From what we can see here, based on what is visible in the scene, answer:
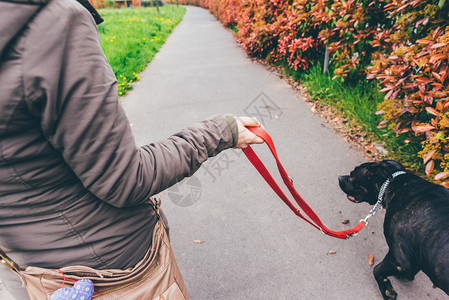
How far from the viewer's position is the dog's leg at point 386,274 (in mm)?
1970

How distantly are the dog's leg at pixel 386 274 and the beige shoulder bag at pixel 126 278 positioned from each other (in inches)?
61.6

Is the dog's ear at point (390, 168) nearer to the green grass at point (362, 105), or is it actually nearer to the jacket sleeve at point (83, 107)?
the green grass at point (362, 105)

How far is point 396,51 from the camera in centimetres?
275

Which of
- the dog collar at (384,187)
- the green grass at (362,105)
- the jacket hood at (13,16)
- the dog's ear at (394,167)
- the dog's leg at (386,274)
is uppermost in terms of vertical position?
the jacket hood at (13,16)

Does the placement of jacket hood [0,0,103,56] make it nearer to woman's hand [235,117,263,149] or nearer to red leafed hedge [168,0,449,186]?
woman's hand [235,117,263,149]

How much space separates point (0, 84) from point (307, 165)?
3258 millimetres

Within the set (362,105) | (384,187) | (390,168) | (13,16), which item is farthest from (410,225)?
(362,105)

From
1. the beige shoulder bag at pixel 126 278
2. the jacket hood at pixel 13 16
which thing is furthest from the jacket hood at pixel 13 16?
the beige shoulder bag at pixel 126 278

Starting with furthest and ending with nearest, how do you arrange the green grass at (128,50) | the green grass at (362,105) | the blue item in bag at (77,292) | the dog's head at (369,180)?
the green grass at (128,50)
the green grass at (362,105)
the dog's head at (369,180)
the blue item in bag at (77,292)

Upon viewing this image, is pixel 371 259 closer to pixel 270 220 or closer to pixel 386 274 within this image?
pixel 386 274

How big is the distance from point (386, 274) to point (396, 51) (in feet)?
6.98

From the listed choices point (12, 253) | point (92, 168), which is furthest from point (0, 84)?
point (12, 253)

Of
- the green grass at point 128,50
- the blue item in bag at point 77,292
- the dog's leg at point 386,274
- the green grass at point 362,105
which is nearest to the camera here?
the blue item in bag at point 77,292

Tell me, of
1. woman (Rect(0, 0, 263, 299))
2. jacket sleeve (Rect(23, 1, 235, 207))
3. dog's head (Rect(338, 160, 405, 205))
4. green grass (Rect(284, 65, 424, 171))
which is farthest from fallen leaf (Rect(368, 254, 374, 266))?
jacket sleeve (Rect(23, 1, 235, 207))
